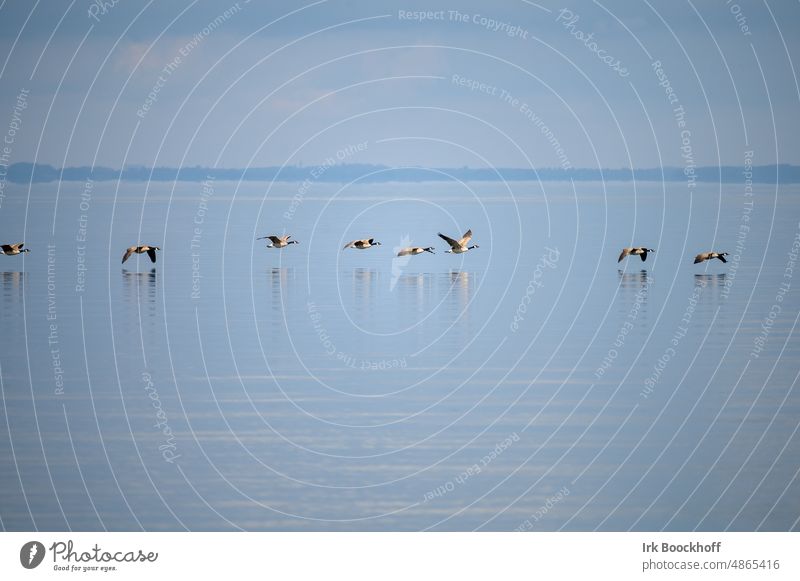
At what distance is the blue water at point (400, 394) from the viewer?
62.2 ft

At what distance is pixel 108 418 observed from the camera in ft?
74.7

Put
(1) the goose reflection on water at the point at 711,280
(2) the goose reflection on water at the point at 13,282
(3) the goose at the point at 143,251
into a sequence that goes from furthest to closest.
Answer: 1. (3) the goose at the point at 143,251
2. (1) the goose reflection on water at the point at 711,280
3. (2) the goose reflection on water at the point at 13,282

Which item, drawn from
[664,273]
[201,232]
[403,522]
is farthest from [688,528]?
[201,232]

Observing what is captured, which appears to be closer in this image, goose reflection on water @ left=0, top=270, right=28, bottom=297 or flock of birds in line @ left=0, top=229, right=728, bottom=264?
goose reflection on water @ left=0, top=270, right=28, bottom=297

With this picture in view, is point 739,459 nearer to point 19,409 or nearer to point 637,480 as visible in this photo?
point 637,480

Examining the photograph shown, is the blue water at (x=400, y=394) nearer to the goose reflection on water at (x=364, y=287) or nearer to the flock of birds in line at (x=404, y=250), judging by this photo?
the goose reflection on water at (x=364, y=287)

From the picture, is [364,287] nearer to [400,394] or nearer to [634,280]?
[634,280]

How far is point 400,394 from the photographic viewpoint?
81.3 feet

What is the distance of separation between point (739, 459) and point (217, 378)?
362 inches

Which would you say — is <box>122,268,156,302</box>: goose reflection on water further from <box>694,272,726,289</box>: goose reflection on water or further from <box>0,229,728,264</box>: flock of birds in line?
<box>694,272,726,289</box>: goose reflection on water

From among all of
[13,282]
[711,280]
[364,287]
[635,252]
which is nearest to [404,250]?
[635,252]

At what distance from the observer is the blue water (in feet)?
62.2

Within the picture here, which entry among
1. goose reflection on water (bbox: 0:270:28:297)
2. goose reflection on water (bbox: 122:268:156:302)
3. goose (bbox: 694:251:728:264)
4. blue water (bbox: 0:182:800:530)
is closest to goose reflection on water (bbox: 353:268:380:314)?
blue water (bbox: 0:182:800:530)

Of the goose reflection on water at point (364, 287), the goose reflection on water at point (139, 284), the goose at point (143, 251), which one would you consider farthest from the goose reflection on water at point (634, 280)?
the goose at point (143, 251)
